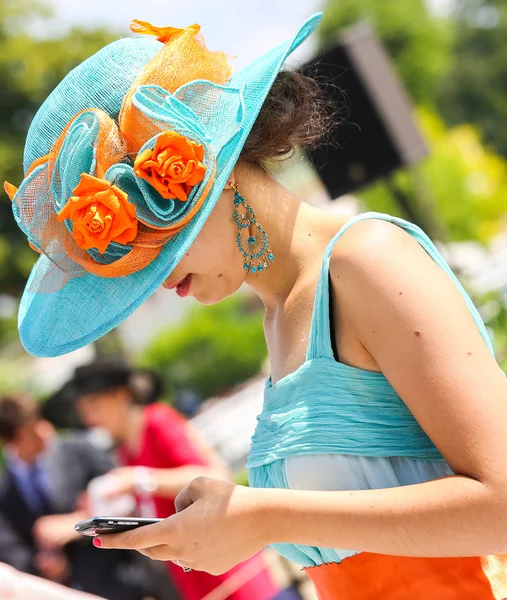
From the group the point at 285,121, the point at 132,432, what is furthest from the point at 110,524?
the point at 132,432

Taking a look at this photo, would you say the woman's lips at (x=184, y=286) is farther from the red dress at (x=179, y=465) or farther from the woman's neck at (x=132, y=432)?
the woman's neck at (x=132, y=432)

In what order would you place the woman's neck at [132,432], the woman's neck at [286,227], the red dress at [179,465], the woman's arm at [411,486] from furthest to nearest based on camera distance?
the woman's neck at [132,432] < the red dress at [179,465] < the woman's neck at [286,227] < the woman's arm at [411,486]

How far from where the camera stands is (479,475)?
44.1 inches

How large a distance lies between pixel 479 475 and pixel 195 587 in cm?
208

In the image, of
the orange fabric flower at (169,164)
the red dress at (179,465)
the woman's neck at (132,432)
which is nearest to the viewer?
the orange fabric flower at (169,164)

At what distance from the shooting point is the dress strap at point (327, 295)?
132 cm

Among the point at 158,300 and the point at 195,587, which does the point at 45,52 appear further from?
the point at 195,587

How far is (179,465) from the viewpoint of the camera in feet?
10.1

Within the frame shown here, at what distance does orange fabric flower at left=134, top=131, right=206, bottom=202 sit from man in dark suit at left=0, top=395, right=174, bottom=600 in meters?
2.50

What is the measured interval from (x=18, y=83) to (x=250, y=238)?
1842 centimetres

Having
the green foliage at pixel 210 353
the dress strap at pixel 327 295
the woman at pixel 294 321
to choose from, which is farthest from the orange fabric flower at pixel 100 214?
the green foliage at pixel 210 353

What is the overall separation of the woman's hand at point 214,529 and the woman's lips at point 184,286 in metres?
0.45

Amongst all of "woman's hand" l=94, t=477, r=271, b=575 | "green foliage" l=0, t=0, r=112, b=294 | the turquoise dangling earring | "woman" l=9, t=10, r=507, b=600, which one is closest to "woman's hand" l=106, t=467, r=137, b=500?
"woman" l=9, t=10, r=507, b=600

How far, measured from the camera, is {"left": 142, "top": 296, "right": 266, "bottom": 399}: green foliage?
1559 cm
